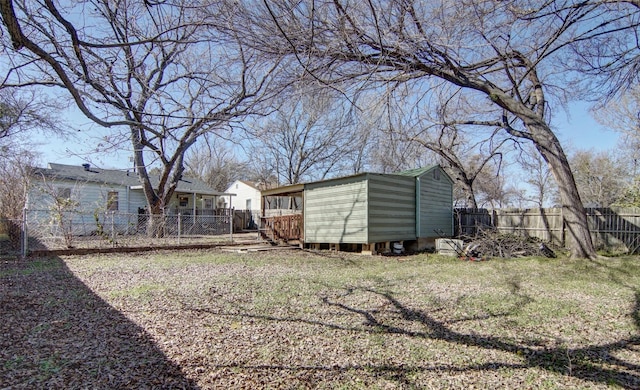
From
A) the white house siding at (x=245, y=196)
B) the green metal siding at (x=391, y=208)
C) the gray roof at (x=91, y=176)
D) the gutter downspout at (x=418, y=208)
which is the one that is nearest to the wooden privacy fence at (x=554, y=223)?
the gutter downspout at (x=418, y=208)

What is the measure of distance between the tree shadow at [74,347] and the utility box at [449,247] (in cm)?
851

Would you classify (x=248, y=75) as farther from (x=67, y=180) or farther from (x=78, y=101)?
(x=67, y=180)

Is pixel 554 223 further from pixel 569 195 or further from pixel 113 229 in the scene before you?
pixel 113 229

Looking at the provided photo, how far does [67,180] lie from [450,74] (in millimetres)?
15686

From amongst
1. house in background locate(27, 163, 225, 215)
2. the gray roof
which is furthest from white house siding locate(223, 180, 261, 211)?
the gray roof

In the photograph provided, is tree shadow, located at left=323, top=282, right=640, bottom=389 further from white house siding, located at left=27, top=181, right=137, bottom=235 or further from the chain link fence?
white house siding, located at left=27, top=181, right=137, bottom=235

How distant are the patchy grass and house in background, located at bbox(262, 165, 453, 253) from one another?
336cm

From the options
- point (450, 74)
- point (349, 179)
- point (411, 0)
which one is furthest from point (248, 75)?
point (349, 179)

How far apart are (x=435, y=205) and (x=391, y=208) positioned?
2.73 m

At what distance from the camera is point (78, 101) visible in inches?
109

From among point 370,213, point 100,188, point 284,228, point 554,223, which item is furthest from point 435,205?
point 100,188

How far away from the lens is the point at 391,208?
1050 centimetres

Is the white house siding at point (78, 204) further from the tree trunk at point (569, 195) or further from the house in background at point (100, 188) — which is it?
the tree trunk at point (569, 195)

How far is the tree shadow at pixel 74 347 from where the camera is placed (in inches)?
97.2
